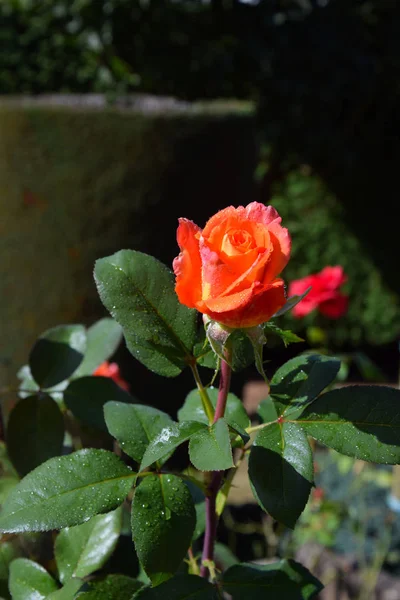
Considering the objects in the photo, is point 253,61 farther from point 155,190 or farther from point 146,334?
point 146,334

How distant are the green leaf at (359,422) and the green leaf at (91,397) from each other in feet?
0.76

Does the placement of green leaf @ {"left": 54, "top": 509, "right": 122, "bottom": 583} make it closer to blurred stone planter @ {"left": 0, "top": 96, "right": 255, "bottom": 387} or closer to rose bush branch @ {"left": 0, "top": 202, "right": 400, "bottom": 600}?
rose bush branch @ {"left": 0, "top": 202, "right": 400, "bottom": 600}

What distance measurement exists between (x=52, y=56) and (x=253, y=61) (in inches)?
47.0

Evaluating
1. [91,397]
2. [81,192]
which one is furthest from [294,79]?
[91,397]

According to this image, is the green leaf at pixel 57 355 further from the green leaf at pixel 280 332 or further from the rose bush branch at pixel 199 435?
the green leaf at pixel 280 332

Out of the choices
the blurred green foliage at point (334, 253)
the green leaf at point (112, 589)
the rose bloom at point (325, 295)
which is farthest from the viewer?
the blurred green foliage at point (334, 253)

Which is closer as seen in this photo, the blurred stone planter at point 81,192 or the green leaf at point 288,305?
the green leaf at point 288,305

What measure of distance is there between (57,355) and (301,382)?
0.31 metres

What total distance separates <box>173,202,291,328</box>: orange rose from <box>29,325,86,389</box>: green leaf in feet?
0.92

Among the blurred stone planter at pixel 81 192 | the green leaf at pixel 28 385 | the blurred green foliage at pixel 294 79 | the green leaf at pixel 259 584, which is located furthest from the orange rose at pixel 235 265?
the blurred green foliage at pixel 294 79

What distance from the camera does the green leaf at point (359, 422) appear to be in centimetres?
48

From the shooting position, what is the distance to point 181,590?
0.52 m

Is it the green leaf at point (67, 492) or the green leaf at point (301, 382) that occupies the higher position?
the green leaf at point (301, 382)

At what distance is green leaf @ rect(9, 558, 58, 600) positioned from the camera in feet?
1.95
